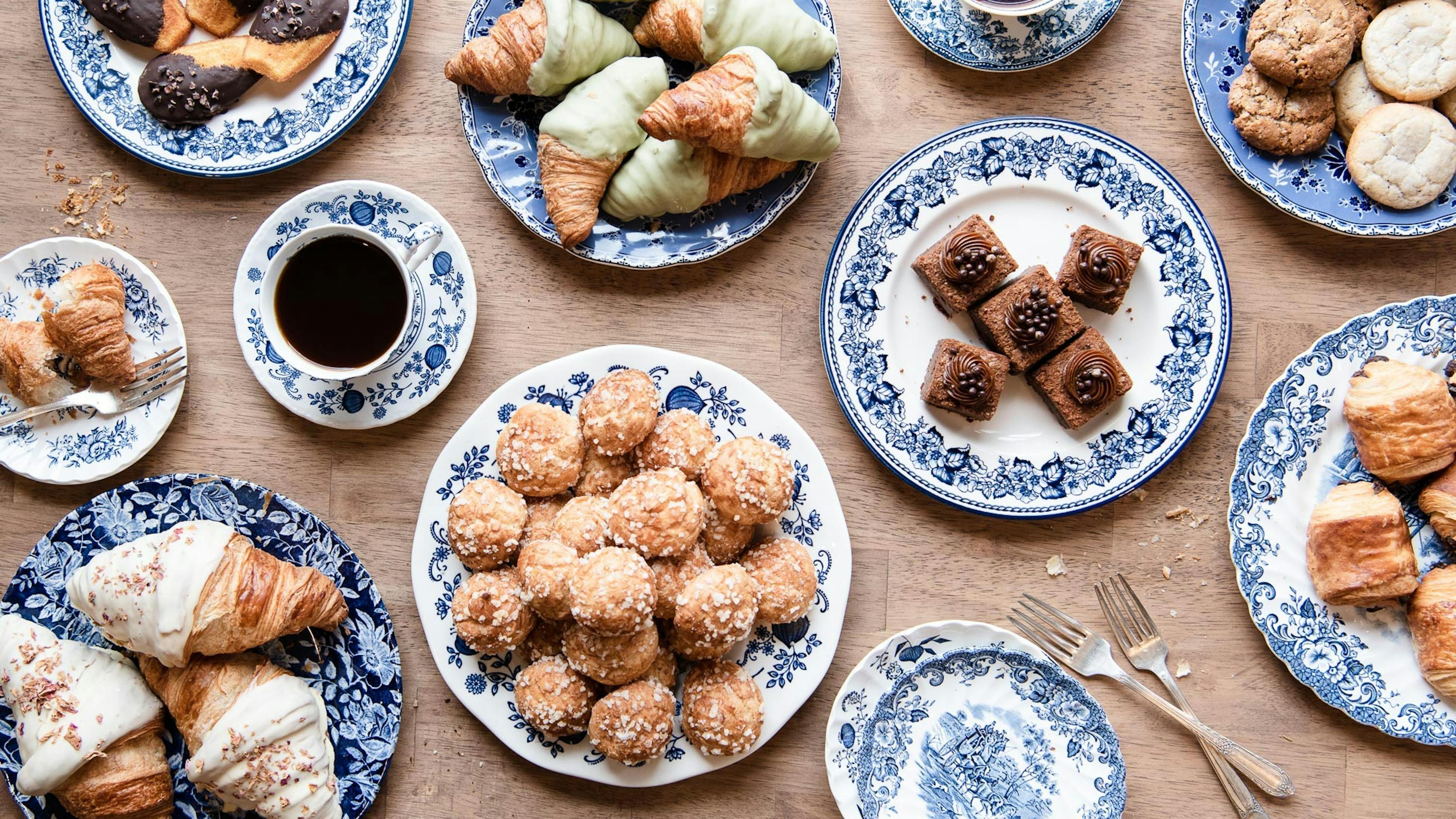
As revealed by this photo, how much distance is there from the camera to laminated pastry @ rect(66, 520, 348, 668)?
2146mm

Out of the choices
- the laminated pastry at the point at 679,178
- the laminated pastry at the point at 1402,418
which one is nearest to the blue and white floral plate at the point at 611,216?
the laminated pastry at the point at 679,178

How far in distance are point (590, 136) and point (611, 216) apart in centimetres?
21

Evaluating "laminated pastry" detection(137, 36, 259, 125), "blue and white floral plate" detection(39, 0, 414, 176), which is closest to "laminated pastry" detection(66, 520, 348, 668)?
"blue and white floral plate" detection(39, 0, 414, 176)

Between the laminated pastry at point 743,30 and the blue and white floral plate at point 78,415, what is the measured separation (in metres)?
1.44

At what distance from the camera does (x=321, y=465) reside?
248 centimetres

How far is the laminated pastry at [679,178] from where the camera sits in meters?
2.27

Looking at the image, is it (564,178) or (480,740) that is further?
(480,740)

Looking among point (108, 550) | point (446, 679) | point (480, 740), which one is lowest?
point (480, 740)

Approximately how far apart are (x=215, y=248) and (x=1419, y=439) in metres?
3.04

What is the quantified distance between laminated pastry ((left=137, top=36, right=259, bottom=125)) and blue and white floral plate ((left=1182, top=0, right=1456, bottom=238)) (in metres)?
2.38

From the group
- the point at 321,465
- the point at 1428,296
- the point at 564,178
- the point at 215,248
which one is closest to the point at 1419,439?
the point at 1428,296

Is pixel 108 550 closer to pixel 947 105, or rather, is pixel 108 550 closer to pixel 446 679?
pixel 446 679

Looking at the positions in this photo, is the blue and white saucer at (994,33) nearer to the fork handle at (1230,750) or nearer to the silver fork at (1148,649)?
the silver fork at (1148,649)

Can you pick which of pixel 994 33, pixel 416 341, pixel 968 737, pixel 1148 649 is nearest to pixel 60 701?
pixel 416 341
